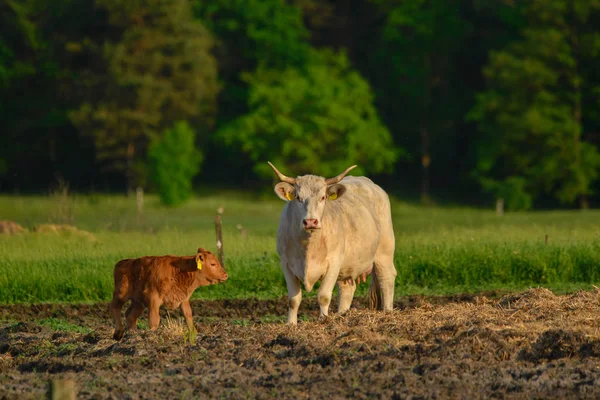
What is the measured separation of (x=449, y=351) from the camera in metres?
10.4

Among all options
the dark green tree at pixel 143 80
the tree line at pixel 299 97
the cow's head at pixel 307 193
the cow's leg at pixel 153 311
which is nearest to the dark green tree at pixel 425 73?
the tree line at pixel 299 97

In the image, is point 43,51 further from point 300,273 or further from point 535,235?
point 300,273

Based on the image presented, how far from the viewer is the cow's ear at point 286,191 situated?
12.8m

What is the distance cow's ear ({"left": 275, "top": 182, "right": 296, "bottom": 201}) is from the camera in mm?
12750

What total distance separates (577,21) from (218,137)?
2026 centimetres

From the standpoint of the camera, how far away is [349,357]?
10.3m

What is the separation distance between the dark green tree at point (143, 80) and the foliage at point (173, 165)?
4998 millimetres

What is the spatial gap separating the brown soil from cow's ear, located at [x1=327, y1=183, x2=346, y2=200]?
4.64 feet

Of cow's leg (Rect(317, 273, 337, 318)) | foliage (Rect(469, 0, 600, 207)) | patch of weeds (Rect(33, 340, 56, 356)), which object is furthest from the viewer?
foliage (Rect(469, 0, 600, 207))

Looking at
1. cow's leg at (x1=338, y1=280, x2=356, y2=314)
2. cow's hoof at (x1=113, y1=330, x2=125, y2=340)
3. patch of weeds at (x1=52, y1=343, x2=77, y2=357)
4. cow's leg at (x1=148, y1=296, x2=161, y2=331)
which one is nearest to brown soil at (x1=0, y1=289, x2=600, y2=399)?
patch of weeds at (x1=52, y1=343, x2=77, y2=357)

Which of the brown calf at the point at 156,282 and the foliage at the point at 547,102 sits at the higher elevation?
the foliage at the point at 547,102

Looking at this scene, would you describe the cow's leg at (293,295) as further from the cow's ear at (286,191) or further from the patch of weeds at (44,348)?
the patch of weeds at (44,348)

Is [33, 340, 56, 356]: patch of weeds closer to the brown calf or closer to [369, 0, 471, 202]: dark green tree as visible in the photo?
the brown calf

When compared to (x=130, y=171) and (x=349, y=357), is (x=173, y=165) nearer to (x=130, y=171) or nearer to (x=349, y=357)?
(x=130, y=171)
